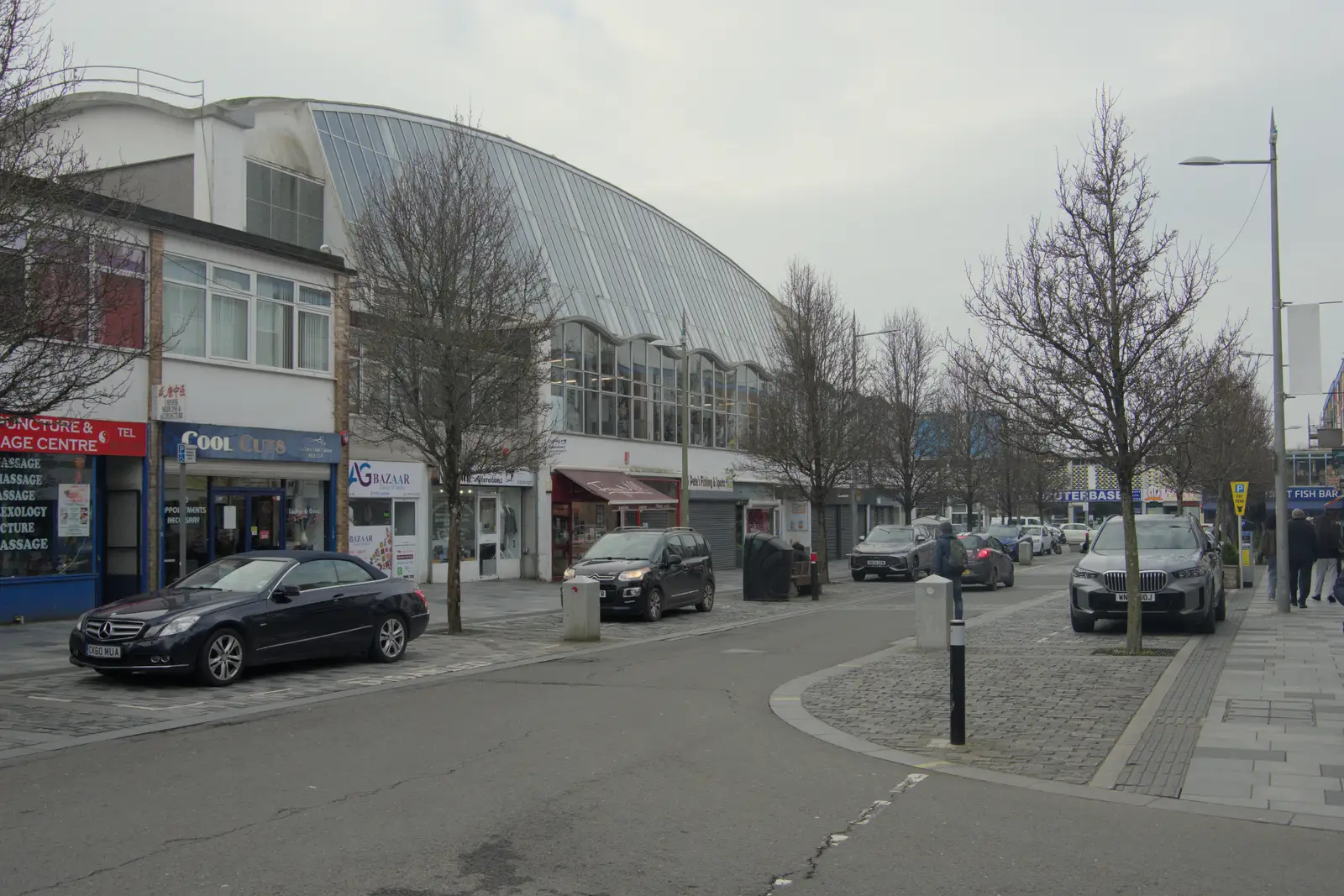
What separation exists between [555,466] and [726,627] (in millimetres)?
14225

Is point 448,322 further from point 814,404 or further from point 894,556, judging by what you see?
point 894,556

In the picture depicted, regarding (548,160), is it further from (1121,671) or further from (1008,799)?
(1008,799)

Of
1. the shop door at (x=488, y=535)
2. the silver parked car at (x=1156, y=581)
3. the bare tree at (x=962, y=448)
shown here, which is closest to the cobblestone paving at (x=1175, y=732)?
the silver parked car at (x=1156, y=581)

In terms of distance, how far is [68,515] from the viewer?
18.9m

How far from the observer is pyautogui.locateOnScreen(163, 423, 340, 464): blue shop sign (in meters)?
20.3

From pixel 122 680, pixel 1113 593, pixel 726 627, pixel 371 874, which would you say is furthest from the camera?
pixel 726 627

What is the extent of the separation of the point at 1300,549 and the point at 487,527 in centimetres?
1954

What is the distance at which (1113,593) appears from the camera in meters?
16.7

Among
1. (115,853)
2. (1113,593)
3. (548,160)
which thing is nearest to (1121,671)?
(1113,593)

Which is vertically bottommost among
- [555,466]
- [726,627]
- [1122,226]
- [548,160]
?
[726,627]

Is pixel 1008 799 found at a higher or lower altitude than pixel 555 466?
lower

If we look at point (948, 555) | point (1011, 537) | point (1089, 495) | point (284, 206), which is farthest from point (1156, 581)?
point (1089, 495)

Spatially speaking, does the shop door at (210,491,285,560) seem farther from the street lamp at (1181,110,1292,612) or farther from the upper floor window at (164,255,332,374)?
the street lamp at (1181,110,1292,612)

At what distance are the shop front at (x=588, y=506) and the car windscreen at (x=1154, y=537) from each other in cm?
1684
